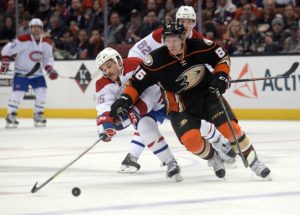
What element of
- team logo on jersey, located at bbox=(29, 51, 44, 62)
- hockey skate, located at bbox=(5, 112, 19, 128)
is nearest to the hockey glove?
team logo on jersey, located at bbox=(29, 51, 44, 62)

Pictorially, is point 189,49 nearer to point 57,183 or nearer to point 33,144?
point 57,183

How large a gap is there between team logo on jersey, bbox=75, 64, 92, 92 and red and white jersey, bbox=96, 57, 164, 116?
788cm

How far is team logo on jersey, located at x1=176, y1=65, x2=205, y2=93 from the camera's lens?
6.33 meters

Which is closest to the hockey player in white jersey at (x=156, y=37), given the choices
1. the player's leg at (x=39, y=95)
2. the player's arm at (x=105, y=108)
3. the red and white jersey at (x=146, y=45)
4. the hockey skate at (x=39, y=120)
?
the red and white jersey at (x=146, y=45)

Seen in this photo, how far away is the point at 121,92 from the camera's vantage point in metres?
6.86

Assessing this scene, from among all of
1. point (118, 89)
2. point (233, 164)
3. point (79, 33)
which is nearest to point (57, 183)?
point (118, 89)

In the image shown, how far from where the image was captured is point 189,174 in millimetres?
6895

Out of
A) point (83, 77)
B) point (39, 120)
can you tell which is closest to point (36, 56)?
point (39, 120)

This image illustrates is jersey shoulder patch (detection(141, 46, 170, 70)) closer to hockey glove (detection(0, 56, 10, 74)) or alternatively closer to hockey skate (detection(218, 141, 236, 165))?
hockey skate (detection(218, 141, 236, 165))

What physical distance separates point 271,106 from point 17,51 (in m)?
3.78

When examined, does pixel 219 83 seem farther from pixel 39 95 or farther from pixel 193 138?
pixel 39 95

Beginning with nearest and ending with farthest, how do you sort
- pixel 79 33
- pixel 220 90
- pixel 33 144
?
pixel 220 90 < pixel 33 144 < pixel 79 33

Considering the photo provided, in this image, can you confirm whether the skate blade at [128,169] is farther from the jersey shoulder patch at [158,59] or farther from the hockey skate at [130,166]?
the jersey shoulder patch at [158,59]

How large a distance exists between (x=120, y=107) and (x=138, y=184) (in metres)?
0.53
